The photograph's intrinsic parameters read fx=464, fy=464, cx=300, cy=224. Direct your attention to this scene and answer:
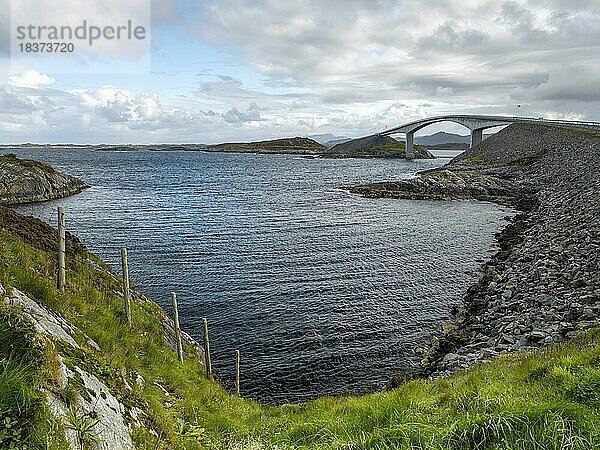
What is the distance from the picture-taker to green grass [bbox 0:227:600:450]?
247 inches

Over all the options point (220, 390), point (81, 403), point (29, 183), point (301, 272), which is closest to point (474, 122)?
point (29, 183)

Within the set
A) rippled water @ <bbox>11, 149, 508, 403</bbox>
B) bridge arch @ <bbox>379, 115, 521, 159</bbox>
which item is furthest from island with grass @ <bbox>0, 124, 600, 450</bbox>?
bridge arch @ <bbox>379, 115, 521, 159</bbox>

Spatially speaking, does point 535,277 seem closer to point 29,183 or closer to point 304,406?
point 304,406

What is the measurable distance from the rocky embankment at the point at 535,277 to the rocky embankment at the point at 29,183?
49518 millimetres

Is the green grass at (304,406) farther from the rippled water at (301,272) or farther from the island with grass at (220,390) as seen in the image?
the rippled water at (301,272)

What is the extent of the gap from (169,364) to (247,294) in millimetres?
12855

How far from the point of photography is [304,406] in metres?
11.8

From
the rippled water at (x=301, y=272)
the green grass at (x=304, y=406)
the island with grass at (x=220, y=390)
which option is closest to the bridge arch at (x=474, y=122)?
the rippled water at (x=301, y=272)

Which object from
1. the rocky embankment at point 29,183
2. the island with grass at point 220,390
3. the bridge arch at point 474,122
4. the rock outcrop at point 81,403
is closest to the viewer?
the rock outcrop at point 81,403

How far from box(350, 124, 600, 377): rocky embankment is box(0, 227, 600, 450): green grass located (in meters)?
3.20

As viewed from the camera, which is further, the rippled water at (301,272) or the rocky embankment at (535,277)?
the rippled water at (301,272)

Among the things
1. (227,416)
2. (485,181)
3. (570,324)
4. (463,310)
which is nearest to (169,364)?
(227,416)

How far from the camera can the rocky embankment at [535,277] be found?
624 inches

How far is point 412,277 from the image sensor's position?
27891 millimetres
